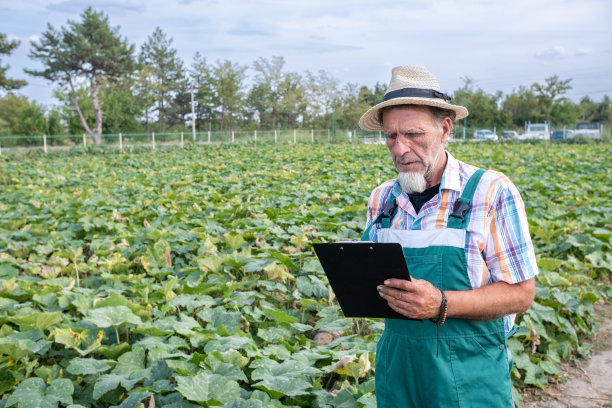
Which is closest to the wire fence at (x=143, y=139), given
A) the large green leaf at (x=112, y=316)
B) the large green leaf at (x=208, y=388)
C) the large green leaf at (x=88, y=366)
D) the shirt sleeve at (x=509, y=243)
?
the large green leaf at (x=112, y=316)

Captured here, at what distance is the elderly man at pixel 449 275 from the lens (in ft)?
5.46

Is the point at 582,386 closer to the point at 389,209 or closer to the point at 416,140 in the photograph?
the point at 389,209

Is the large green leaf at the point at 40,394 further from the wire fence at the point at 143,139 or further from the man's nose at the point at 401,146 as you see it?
the wire fence at the point at 143,139

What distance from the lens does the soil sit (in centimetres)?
316

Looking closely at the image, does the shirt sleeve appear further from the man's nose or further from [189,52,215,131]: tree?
[189,52,215,131]: tree

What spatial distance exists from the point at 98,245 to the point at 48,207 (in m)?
2.77

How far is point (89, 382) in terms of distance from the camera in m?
2.66

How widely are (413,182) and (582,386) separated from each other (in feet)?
7.88

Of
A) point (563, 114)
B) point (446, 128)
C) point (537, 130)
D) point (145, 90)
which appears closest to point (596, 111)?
point (563, 114)

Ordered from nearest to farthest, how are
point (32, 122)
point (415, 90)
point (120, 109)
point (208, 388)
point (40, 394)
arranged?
point (415, 90)
point (208, 388)
point (40, 394)
point (32, 122)
point (120, 109)

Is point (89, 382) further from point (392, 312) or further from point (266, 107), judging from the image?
point (266, 107)

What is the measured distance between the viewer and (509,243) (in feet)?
5.56

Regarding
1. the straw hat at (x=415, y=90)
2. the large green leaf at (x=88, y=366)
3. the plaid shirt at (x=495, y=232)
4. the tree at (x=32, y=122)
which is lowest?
the large green leaf at (x=88, y=366)

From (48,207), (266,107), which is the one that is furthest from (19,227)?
(266,107)
